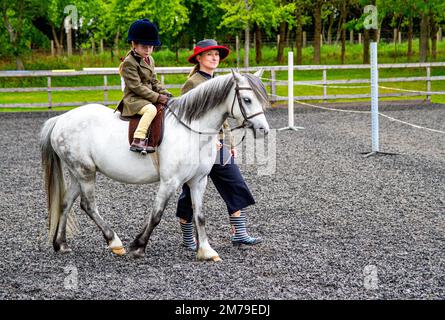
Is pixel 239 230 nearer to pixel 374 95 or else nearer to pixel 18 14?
pixel 374 95

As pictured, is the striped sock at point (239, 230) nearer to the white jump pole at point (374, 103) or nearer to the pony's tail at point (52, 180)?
the pony's tail at point (52, 180)

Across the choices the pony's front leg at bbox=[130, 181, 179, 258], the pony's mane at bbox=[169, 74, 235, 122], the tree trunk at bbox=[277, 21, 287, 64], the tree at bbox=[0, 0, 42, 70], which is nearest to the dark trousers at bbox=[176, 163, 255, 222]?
the pony's front leg at bbox=[130, 181, 179, 258]

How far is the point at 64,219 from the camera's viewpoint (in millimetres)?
5855

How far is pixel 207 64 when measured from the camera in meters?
5.78

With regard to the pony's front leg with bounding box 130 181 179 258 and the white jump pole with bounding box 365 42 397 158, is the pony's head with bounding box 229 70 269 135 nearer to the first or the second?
the pony's front leg with bounding box 130 181 179 258

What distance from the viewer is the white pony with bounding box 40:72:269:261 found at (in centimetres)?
526

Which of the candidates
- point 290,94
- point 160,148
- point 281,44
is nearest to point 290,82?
point 290,94

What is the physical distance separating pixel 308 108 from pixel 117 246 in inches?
600

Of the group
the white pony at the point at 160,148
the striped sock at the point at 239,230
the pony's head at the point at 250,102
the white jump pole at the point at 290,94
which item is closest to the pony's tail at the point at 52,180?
the white pony at the point at 160,148

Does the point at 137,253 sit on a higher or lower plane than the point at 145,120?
lower

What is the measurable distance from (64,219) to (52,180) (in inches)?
13.6

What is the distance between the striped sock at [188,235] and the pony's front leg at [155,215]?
0.50 m

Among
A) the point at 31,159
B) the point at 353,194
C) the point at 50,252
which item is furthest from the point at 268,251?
the point at 31,159
